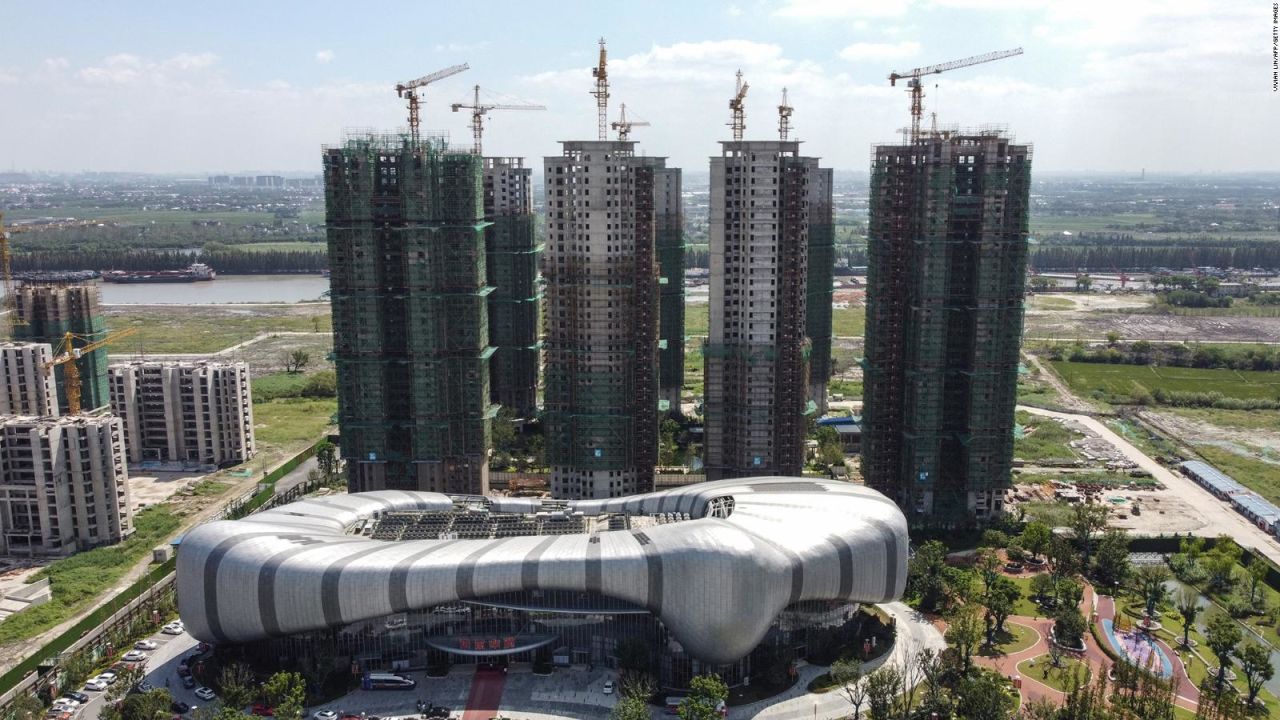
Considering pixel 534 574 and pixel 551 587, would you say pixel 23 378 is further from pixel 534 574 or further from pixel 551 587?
pixel 551 587

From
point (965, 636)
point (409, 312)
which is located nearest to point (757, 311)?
point (409, 312)

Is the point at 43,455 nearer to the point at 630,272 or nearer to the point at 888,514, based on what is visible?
the point at 630,272

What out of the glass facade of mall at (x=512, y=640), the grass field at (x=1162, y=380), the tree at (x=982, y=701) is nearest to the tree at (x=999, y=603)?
the tree at (x=982, y=701)

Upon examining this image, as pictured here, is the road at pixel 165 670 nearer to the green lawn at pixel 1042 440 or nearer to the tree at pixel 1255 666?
the tree at pixel 1255 666

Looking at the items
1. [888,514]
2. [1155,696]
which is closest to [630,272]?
[888,514]

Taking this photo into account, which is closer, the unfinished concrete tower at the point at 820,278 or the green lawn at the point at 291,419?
the green lawn at the point at 291,419

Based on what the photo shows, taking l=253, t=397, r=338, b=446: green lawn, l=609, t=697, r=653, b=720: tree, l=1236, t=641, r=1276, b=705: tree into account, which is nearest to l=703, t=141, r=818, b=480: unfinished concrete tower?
l=609, t=697, r=653, b=720: tree

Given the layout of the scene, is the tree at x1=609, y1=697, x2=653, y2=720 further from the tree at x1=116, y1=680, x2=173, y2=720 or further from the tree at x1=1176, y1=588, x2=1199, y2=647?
the tree at x1=1176, y1=588, x2=1199, y2=647
